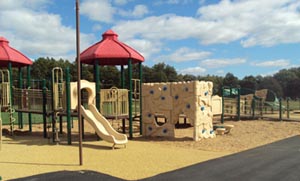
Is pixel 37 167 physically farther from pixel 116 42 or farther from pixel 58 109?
pixel 116 42

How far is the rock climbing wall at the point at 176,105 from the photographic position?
1359 cm

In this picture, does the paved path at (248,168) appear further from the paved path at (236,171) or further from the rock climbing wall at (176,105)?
the rock climbing wall at (176,105)

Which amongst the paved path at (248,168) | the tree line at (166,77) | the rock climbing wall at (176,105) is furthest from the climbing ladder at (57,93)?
the tree line at (166,77)

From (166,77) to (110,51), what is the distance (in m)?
56.8

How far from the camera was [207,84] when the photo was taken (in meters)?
14.4

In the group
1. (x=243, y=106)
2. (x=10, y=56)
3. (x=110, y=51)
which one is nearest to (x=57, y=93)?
(x=110, y=51)

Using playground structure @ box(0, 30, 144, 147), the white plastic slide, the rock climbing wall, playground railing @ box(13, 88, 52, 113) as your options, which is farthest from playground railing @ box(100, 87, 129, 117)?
playground railing @ box(13, 88, 52, 113)

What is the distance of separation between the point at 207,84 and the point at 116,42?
4.68 meters

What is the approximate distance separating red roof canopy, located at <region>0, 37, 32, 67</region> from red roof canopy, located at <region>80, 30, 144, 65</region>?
16.0 feet

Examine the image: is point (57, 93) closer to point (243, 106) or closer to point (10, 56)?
point (10, 56)

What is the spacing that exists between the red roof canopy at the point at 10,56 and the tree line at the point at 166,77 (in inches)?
1083

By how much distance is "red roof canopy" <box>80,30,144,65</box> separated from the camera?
1442 centimetres

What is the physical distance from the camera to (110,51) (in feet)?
48.3

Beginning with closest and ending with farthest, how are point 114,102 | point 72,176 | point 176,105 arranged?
point 72,176
point 114,102
point 176,105
